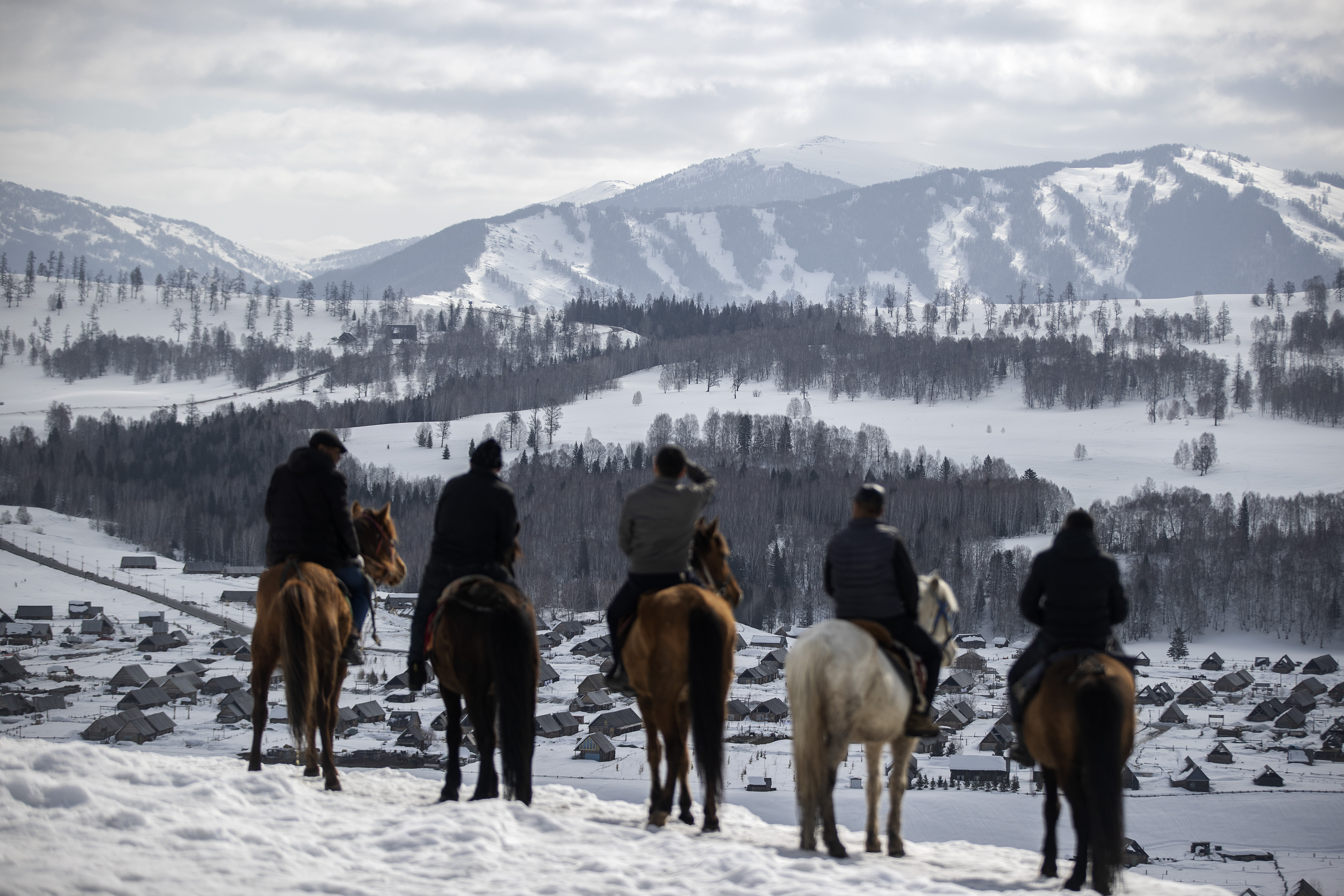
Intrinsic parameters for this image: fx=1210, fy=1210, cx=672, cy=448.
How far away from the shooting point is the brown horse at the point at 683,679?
1125 centimetres

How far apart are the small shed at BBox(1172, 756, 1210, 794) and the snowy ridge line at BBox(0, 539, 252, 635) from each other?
2491 inches

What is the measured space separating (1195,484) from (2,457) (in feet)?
518

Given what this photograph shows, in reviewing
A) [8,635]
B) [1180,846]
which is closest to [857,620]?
[1180,846]

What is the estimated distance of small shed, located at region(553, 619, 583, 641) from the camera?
9469 centimetres

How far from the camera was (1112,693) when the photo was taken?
10.3 m

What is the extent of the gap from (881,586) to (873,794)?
2.00 m

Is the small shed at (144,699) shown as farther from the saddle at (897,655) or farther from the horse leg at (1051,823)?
the horse leg at (1051,823)

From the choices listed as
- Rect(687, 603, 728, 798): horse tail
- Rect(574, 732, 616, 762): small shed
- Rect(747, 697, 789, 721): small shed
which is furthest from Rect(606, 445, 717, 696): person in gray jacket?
Rect(747, 697, 789, 721): small shed

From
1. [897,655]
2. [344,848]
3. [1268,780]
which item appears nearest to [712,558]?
[897,655]

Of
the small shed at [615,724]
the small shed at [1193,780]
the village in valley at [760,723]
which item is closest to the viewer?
the village in valley at [760,723]

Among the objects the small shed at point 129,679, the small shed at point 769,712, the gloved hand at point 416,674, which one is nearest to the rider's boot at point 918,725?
the gloved hand at point 416,674

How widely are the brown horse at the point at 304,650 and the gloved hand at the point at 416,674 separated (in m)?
0.74

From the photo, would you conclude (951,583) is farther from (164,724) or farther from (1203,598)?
(164,724)

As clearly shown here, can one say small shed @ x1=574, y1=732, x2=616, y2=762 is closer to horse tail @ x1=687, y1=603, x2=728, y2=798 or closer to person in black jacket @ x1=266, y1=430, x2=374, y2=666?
person in black jacket @ x1=266, y1=430, x2=374, y2=666
